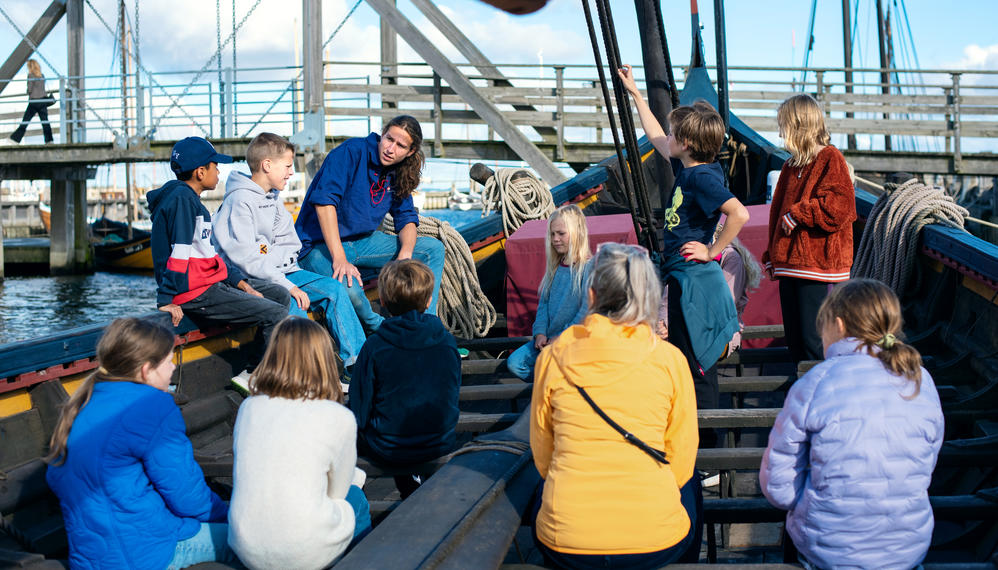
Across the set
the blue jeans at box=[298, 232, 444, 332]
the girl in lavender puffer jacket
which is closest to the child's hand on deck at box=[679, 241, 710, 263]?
the girl in lavender puffer jacket

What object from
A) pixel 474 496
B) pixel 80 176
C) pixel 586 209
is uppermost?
pixel 80 176

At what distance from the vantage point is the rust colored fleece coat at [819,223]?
3396mm

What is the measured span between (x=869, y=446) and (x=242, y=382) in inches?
101

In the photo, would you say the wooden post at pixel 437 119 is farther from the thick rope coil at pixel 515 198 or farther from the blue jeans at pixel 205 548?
the blue jeans at pixel 205 548

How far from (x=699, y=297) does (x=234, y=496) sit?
6.04 feet

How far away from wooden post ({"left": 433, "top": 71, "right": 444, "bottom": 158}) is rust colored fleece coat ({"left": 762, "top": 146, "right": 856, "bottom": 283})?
37.5 feet

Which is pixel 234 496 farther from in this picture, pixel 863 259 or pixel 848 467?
pixel 863 259

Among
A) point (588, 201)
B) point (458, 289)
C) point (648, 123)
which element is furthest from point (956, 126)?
point (648, 123)

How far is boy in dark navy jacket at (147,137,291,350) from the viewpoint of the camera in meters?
3.40

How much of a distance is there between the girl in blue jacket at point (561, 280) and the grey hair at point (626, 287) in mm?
1605

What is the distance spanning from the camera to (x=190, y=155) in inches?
138

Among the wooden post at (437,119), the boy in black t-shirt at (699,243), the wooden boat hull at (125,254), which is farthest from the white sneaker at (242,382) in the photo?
the wooden boat hull at (125,254)

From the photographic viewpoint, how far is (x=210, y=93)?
16500 mm

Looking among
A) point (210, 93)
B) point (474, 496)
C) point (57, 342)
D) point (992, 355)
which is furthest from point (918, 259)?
point (210, 93)
